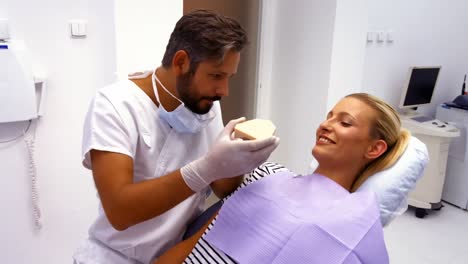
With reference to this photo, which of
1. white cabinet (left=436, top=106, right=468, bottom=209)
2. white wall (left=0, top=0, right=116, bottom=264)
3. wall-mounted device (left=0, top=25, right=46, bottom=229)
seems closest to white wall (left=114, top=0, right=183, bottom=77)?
white wall (left=0, top=0, right=116, bottom=264)

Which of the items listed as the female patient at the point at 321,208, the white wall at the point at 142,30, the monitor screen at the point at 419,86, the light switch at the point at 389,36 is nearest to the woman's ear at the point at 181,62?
the female patient at the point at 321,208

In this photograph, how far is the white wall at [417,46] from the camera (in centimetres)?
315

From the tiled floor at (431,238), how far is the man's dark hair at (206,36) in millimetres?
1995

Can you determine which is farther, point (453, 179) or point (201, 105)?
point (453, 179)

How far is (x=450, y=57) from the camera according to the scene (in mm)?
3645

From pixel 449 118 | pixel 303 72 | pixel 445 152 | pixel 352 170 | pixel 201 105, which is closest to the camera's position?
pixel 201 105

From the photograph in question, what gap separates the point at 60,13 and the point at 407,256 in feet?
8.13

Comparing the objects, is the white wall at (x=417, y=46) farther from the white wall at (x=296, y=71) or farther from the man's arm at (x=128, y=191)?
the man's arm at (x=128, y=191)

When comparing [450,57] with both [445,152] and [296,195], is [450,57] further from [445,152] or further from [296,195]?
[296,195]

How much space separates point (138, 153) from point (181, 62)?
29 centimetres

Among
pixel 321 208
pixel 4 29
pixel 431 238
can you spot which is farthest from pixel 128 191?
pixel 431 238

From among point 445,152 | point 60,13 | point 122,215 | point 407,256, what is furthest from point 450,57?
point 122,215

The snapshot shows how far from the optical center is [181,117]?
43.1 inches

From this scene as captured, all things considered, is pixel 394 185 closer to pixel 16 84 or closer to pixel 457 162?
pixel 16 84
